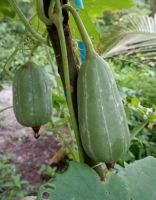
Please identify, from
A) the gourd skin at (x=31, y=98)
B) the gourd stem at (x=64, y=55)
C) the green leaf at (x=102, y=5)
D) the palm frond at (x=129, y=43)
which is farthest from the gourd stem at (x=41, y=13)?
the palm frond at (x=129, y=43)

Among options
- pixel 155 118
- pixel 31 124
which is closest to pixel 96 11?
pixel 155 118

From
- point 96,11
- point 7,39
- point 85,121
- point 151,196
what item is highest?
point 96,11

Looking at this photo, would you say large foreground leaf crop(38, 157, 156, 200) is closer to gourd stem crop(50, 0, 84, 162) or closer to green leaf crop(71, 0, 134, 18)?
gourd stem crop(50, 0, 84, 162)

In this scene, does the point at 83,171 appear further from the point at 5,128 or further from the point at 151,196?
the point at 5,128

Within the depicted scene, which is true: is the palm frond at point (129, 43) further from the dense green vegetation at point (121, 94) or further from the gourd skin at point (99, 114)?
the gourd skin at point (99, 114)

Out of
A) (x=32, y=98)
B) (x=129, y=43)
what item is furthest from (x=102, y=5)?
(x=32, y=98)

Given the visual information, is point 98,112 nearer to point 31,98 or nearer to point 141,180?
point 141,180

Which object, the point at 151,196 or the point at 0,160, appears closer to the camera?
the point at 151,196

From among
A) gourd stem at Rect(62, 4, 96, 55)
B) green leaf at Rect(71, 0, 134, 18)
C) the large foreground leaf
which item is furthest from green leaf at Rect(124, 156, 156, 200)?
green leaf at Rect(71, 0, 134, 18)
